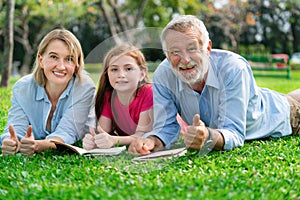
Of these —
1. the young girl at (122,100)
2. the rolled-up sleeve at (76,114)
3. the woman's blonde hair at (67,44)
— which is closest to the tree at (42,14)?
the woman's blonde hair at (67,44)

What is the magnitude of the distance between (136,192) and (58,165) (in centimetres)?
91

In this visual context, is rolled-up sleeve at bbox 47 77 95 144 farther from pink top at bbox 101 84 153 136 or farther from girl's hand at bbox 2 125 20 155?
girl's hand at bbox 2 125 20 155

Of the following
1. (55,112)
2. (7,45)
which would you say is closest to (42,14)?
(7,45)

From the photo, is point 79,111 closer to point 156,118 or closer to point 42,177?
point 156,118

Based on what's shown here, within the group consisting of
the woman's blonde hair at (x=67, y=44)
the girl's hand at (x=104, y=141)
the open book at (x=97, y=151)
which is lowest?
the open book at (x=97, y=151)

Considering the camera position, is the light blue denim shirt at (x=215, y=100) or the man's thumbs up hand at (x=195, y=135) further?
the light blue denim shirt at (x=215, y=100)

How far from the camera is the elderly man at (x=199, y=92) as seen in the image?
3195 millimetres

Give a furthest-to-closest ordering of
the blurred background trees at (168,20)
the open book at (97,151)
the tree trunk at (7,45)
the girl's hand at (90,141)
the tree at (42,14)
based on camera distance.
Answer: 1. the blurred background trees at (168,20)
2. the tree at (42,14)
3. the tree trunk at (7,45)
4. the girl's hand at (90,141)
5. the open book at (97,151)

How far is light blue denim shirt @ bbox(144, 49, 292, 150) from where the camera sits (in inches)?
135

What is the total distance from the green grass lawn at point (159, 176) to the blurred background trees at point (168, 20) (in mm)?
18007

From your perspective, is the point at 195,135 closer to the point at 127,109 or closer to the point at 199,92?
the point at 199,92

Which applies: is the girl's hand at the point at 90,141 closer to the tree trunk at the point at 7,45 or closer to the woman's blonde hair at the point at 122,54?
the woman's blonde hair at the point at 122,54

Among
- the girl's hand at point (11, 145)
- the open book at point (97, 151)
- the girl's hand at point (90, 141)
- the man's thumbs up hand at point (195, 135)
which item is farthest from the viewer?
the girl's hand at point (90, 141)

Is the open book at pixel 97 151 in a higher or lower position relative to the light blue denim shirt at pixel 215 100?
lower
